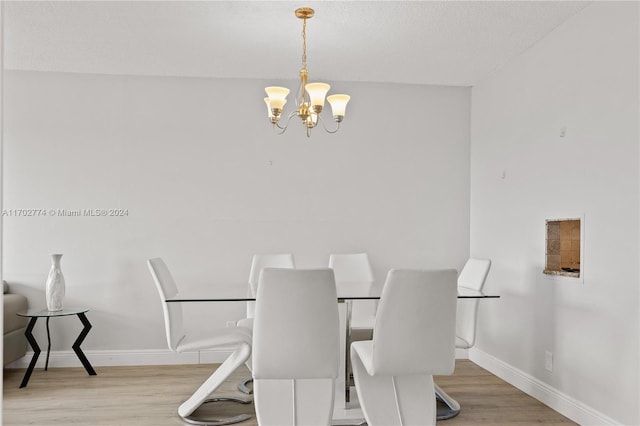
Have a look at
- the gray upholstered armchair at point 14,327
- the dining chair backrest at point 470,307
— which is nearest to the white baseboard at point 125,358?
the gray upholstered armchair at point 14,327

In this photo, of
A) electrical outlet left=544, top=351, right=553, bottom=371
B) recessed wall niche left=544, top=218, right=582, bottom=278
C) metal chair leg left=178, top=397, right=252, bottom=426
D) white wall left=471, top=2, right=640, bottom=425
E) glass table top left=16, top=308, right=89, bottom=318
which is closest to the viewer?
white wall left=471, top=2, right=640, bottom=425

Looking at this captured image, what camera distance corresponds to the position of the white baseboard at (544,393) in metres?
3.33

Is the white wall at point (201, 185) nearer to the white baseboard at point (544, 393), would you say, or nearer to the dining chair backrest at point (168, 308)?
the white baseboard at point (544, 393)

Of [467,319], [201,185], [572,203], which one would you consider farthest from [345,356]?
[201,185]

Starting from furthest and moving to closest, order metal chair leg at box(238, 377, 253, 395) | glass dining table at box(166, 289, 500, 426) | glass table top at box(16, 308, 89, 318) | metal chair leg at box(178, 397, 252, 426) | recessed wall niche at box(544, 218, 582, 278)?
glass table top at box(16, 308, 89, 318)
metal chair leg at box(238, 377, 253, 395)
recessed wall niche at box(544, 218, 582, 278)
metal chair leg at box(178, 397, 252, 426)
glass dining table at box(166, 289, 500, 426)

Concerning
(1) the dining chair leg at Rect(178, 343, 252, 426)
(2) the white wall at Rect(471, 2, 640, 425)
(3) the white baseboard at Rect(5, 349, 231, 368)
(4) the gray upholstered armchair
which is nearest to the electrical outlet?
(2) the white wall at Rect(471, 2, 640, 425)

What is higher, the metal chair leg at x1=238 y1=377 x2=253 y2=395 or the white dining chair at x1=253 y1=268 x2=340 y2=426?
the white dining chair at x1=253 y1=268 x2=340 y2=426

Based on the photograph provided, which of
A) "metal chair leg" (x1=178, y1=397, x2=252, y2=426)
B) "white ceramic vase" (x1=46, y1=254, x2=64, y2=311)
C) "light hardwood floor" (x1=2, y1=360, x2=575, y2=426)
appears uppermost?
"white ceramic vase" (x1=46, y1=254, x2=64, y2=311)

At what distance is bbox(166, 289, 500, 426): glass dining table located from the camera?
3.25 meters

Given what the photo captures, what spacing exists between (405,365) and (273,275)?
81 centimetres

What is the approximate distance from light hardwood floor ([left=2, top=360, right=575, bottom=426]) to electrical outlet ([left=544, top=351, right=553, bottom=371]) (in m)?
0.26

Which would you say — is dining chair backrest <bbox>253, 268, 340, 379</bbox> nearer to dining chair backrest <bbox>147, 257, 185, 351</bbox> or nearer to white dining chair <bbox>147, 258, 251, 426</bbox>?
white dining chair <bbox>147, 258, 251, 426</bbox>

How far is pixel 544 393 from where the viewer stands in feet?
12.7

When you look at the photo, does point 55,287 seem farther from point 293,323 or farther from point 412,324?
point 412,324
